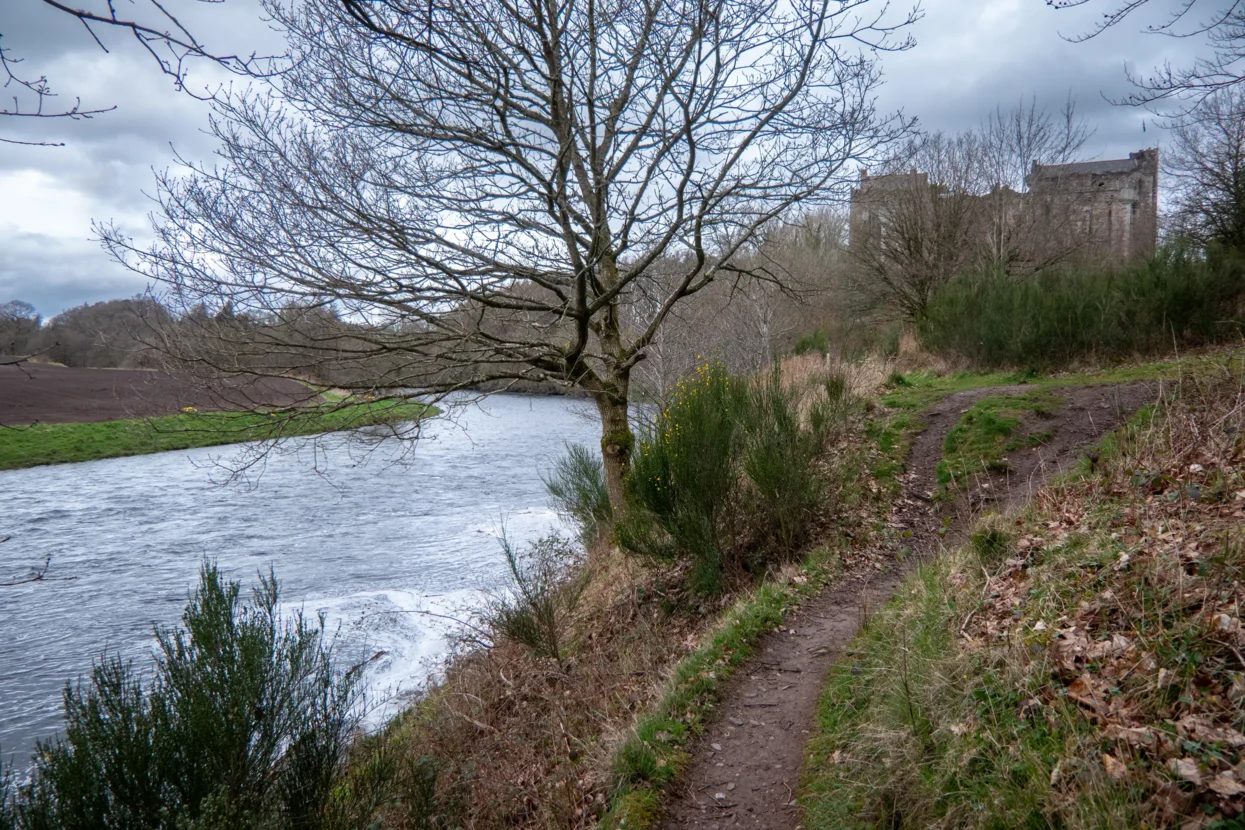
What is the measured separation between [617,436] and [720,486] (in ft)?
6.31

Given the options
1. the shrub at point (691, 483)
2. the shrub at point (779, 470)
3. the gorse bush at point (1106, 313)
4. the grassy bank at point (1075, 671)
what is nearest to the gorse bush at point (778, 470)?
the shrub at point (779, 470)

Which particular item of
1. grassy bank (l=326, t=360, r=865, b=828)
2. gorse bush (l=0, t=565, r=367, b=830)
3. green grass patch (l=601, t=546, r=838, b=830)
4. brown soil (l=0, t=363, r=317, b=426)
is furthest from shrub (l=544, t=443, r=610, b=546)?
gorse bush (l=0, t=565, r=367, b=830)

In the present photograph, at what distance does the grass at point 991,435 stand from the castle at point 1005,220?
7962mm

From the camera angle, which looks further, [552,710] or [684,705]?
[552,710]

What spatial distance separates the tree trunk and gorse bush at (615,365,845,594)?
834 mm

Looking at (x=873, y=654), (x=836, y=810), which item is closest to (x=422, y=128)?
(x=873, y=654)

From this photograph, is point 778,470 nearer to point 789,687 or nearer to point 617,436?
point 617,436

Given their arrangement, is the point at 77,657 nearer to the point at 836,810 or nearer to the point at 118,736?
the point at 118,736

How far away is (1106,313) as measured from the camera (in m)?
12.7

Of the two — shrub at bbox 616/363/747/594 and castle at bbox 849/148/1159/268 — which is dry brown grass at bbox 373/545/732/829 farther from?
castle at bbox 849/148/1159/268

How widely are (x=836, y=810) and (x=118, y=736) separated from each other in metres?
3.54

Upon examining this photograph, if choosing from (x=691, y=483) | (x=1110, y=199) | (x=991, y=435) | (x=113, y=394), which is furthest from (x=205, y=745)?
(x=1110, y=199)

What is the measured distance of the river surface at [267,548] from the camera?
8.77m

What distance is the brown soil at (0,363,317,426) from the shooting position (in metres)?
6.10
